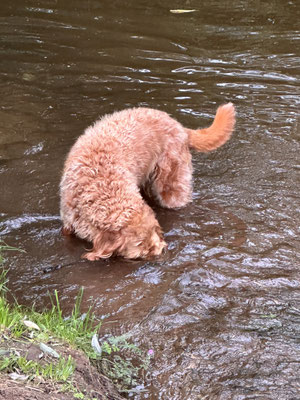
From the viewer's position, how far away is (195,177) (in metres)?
6.07

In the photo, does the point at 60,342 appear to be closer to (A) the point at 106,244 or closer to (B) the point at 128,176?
(A) the point at 106,244

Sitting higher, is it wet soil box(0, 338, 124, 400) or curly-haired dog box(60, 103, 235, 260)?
curly-haired dog box(60, 103, 235, 260)

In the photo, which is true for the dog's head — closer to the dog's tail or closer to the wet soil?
the wet soil

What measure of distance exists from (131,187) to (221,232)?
3.85 feet

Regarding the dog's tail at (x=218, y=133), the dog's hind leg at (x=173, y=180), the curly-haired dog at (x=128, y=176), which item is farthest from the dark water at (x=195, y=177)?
the dog's tail at (x=218, y=133)

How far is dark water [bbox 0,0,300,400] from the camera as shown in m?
3.65

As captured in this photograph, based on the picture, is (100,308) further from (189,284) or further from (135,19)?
(135,19)

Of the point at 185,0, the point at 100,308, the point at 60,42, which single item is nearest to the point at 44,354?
the point at 100,308

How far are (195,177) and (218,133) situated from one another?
2.30 ft

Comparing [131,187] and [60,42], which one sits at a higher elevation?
[60,42]

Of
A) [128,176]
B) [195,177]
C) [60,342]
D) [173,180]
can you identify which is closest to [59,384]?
[60,342]

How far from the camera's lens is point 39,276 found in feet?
14.4

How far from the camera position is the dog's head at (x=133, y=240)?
424 centimetres

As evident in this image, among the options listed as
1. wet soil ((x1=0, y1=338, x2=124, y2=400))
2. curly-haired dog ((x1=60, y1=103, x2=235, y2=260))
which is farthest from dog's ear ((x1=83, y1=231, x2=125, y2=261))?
wet soil ((x1=0, y1=338, x2=124, y2=400))
